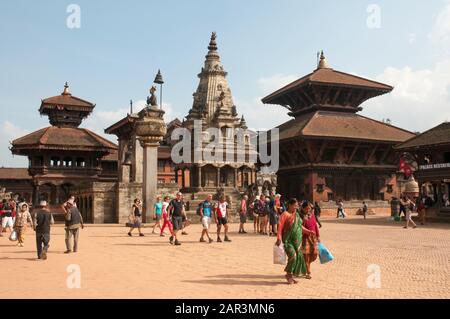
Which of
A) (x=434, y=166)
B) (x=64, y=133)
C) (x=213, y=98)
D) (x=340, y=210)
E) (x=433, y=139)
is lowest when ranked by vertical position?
(x=340, y=210)

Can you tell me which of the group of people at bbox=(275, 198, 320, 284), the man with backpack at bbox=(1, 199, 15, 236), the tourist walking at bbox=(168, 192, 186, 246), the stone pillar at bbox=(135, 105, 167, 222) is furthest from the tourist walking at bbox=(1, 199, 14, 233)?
the group of people at bbox=(275, 198, 320, 284)

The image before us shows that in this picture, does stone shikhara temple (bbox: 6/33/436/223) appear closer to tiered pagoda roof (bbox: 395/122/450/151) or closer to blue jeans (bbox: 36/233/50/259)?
tiered pagoda roof (bbox: 395/122/450/151)

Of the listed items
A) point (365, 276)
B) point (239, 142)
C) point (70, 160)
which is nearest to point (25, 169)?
point (70, 160)

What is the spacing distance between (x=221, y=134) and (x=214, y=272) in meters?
45.4

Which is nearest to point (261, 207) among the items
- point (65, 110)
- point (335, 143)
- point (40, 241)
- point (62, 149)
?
point (40, 241)

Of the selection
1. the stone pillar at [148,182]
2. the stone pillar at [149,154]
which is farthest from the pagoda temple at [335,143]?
the stone pillar at [148,182]

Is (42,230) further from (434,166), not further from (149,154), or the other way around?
(434,166)

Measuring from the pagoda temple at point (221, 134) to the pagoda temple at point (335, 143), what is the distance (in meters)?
9.19

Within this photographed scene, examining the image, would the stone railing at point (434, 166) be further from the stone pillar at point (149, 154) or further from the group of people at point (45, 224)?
the group of people at point (45, 224)

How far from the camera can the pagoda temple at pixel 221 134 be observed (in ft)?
167

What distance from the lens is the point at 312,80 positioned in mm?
40406

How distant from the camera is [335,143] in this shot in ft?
124
